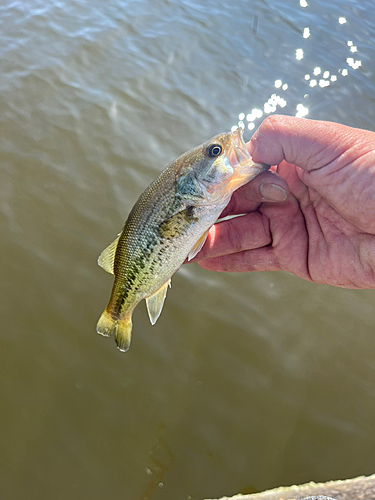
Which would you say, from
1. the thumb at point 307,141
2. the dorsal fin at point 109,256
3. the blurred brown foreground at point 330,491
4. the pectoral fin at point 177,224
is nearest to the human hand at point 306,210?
the thumb at point 307,141

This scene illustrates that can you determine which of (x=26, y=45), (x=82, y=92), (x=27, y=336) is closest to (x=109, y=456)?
(x=27, y=336)

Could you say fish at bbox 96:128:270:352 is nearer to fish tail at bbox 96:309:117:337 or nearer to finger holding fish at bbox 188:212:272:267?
Answer: fish tail at bbox 96:309:117:337

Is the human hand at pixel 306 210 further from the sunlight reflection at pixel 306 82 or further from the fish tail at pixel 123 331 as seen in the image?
the sunlight reflection at pixel 306 82

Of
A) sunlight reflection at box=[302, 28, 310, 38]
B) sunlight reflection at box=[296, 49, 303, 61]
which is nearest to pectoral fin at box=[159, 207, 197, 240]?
sunlight reflection at box=[296, 49, 303, 61]

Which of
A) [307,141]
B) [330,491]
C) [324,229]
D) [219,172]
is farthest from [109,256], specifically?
[330,491]

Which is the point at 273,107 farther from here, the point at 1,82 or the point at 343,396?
the point at 343,396

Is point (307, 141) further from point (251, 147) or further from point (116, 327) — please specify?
point (116, 327)
